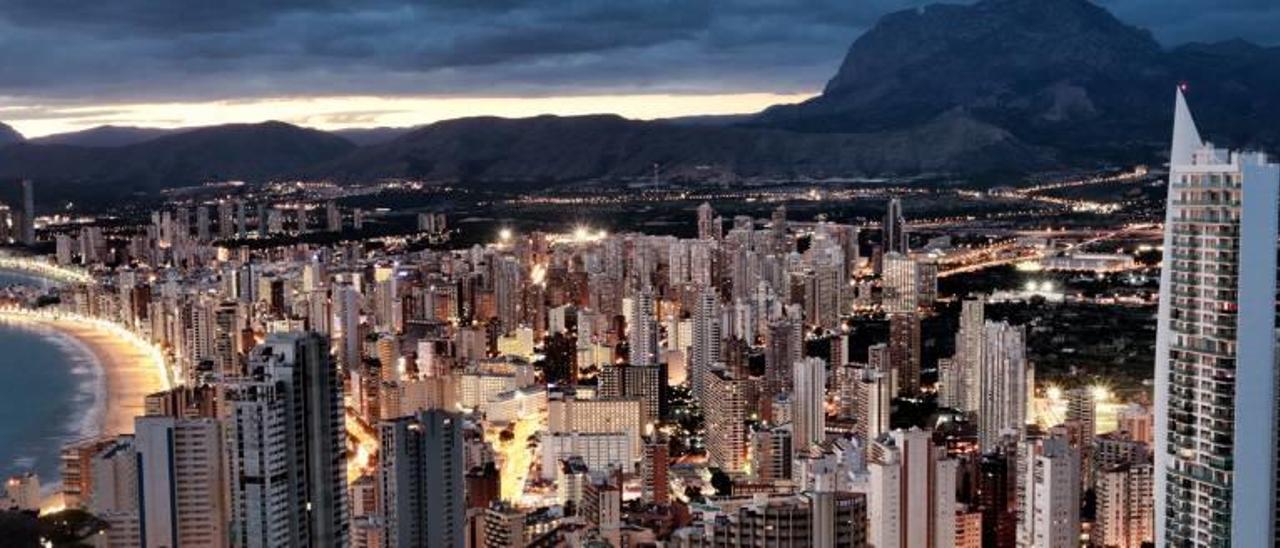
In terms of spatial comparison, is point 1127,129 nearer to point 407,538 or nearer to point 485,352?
point 485,352

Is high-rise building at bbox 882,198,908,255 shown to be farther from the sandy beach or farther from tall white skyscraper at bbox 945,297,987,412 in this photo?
the sandy beach

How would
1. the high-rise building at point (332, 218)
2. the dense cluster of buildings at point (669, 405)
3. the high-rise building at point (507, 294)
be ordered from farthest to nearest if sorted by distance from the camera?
the high-rise building at point (332, 218)
the high-rise building at point (507, 294)
the dense cluster of buildings at point (669, 405)

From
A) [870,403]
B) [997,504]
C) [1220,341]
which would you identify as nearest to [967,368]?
[870,403]

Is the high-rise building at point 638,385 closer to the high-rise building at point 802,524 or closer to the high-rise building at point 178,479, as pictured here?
the high-rise building at point 178,479

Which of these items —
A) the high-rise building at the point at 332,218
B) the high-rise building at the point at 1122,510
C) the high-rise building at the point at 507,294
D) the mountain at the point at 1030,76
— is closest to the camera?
the high-rise building at the point at 1122,510

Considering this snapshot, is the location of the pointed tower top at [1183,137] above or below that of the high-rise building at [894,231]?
above

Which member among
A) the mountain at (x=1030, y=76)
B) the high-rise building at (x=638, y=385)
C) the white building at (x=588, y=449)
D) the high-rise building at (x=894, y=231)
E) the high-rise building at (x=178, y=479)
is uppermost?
the mountain at (x=1030, y=76)

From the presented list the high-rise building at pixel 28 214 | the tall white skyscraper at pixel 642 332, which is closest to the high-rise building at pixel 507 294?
the tall white skyscraper at pixel 642 332

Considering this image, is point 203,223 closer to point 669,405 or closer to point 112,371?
point 112,371
